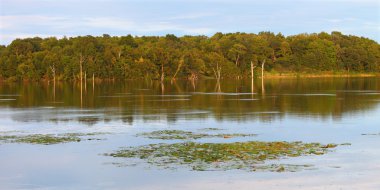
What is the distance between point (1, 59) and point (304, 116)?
101186 mm

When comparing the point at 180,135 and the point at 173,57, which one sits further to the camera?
the point at 173,57

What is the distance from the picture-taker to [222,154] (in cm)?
2003

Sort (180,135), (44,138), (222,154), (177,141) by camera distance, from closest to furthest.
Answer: (222,154) → (177,141) → (44,138) → (180,135)

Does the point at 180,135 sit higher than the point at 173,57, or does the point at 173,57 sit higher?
the point at 173,57

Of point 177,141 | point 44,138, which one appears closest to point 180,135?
point 177,141

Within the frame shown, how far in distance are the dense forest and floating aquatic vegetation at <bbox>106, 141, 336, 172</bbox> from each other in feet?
285

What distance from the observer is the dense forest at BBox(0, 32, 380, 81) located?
123m

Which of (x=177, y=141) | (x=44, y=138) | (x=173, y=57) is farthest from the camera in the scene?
(x=173, y=57)

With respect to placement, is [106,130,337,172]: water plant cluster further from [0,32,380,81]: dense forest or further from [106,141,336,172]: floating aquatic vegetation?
[0,32,380,81]: dense forest

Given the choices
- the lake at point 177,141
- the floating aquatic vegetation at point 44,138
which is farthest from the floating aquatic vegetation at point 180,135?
the floating aquatic vegetation at point 44,138

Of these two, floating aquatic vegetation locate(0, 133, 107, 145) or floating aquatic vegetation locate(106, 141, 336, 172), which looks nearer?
floating aquatic vegetation locate(106, 141, 336, 172)

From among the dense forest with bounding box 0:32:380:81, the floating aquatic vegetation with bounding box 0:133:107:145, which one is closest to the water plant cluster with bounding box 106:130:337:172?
the floating aquatic vegetation with bounding box 0:133:107:145

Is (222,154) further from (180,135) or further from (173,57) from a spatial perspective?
(173,57)

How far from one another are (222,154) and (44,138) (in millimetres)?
9026
